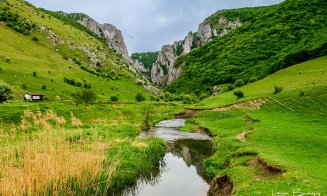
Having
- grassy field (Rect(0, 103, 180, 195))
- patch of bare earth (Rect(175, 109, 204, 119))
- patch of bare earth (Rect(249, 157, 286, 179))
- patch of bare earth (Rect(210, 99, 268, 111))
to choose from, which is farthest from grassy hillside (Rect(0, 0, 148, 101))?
patch of bare earth (Rect(249, 157, 286, 179))

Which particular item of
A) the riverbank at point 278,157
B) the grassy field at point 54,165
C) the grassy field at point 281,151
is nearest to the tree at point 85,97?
the grassy field at point 281,151

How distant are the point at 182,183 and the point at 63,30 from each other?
139959mm

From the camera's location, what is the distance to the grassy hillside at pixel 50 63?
79.8m

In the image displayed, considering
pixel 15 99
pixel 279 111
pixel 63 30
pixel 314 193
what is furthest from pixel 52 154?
pixel 63 30

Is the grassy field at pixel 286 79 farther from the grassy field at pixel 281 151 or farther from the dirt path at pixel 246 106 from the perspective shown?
the grassy field at pixel 281 151

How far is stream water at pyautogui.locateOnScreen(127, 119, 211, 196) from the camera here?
21594 mm

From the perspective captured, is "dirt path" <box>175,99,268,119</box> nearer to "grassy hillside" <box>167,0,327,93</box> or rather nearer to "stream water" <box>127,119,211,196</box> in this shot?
"stream water" <box>127,119,211,196</box>

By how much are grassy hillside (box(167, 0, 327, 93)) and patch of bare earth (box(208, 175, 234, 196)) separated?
8965 cm

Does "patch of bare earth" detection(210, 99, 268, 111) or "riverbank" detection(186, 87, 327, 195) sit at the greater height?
Answer: "patch of bare earth" detection(210, 99, 268, 111)

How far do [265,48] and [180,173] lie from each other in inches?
5201

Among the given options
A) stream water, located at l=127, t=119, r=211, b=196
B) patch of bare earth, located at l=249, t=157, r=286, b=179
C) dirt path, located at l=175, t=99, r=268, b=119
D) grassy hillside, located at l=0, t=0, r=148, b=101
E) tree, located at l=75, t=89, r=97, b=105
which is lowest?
stream water, located at l=127, t=119, r=211, b=196

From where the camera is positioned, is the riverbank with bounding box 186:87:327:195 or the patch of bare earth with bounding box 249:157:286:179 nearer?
the riverbank with bounding box 186:87:327:195

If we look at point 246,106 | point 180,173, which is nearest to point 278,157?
point 180,173

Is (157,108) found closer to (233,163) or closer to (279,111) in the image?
(279,111)
